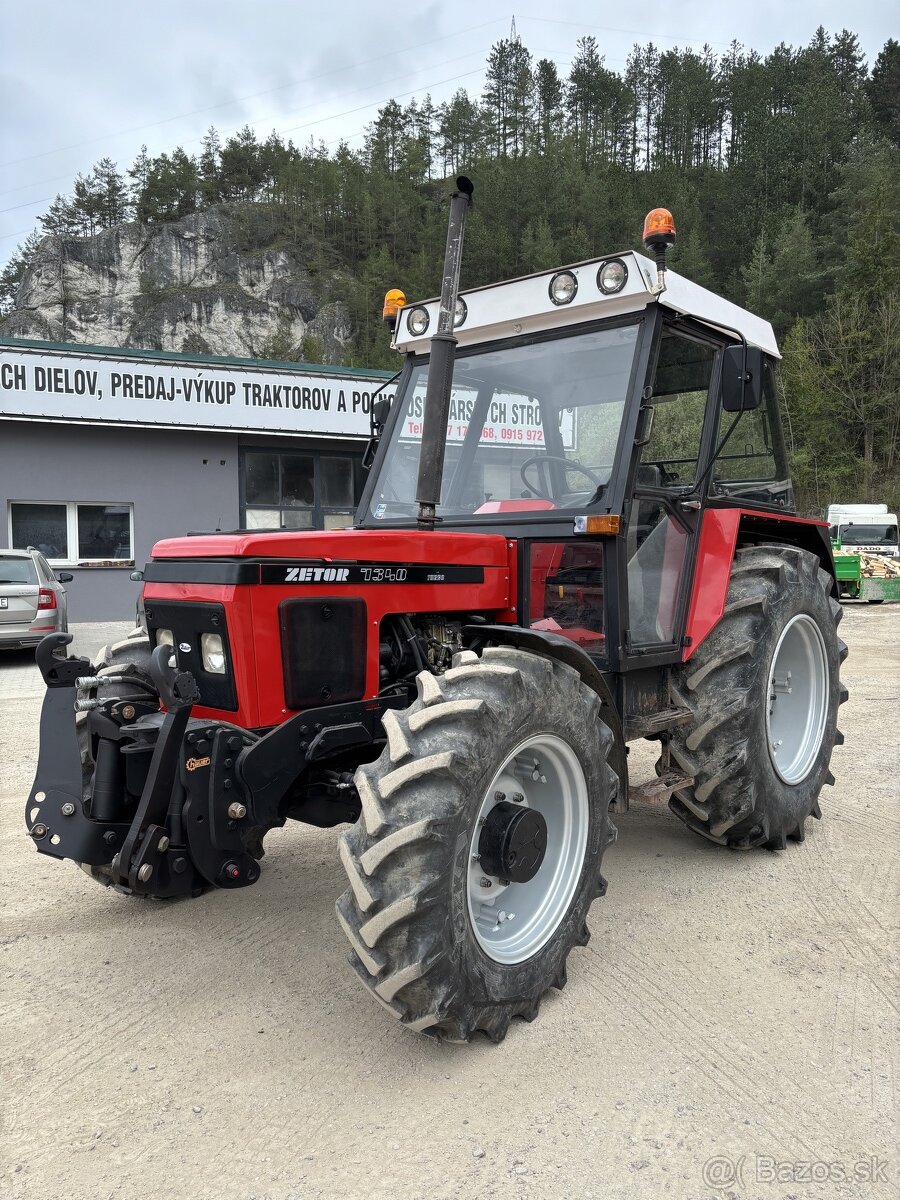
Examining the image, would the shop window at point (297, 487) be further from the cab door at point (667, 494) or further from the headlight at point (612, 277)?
the headlight at point (612, 277)

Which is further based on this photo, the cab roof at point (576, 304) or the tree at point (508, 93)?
the tree at point (508, 93)

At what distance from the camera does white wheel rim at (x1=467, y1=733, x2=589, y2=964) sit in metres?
2.97

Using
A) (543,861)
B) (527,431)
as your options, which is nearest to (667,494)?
(527,431)

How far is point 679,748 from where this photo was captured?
13.2 ft

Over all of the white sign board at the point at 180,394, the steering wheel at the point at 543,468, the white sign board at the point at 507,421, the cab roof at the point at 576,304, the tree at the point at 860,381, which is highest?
the tree at the point at 860,381

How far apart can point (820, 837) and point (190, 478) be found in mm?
13919

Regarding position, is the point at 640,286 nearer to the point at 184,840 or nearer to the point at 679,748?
the point at 679,748

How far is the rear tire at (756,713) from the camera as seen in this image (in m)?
3.98

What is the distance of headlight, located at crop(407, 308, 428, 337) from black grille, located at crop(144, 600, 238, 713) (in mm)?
1916

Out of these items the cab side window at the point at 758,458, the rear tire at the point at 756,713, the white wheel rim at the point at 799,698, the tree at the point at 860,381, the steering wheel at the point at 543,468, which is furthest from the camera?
the tree at the point at 860,381

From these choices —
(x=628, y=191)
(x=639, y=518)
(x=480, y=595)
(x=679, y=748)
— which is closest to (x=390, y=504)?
(x=480, y=595)

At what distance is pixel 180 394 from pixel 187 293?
52.6 m

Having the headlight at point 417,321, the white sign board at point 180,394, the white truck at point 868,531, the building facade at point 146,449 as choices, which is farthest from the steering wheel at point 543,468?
the white truck at point 868,531

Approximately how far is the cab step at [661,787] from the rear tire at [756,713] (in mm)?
52
